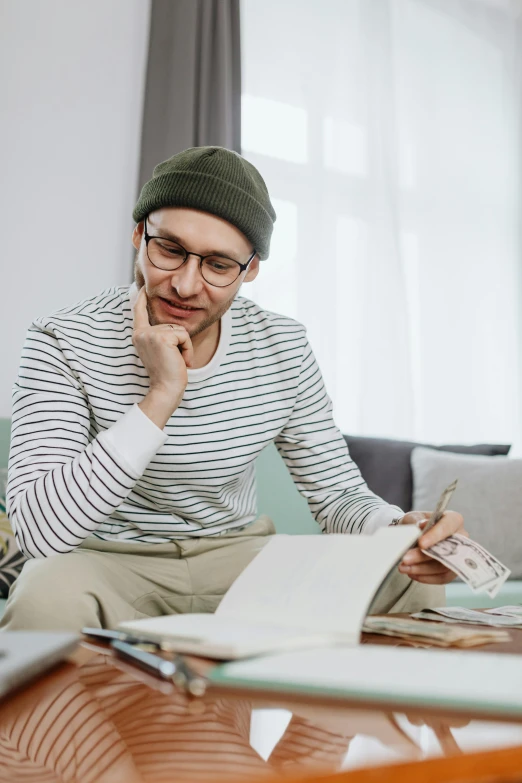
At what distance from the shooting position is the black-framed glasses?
4.49 feet

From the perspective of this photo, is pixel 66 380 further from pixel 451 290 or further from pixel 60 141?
pixel 451 290

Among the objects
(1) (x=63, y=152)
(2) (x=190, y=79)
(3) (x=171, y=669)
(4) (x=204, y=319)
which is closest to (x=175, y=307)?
(4) (x=204, y=319)

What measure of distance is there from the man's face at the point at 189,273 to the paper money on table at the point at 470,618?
0.65m

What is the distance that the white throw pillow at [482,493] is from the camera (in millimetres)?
2508

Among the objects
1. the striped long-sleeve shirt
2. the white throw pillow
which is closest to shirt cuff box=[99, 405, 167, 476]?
the striped long-sleeve shirt

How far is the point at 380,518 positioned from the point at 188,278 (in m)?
0.52

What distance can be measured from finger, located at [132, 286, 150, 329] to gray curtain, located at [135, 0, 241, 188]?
1.65 meters

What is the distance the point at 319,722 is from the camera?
1.73 ft

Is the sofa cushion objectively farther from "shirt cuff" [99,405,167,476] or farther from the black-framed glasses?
"shirt cuff" [99,405,167,476]

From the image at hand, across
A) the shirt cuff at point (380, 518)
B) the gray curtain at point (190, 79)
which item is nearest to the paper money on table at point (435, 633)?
the shirt cuff at point (380, 518)

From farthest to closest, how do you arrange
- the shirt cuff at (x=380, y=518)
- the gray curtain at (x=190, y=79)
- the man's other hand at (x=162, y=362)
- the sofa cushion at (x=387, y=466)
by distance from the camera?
the gray curtain at (x=190, y=79)
the sofa cushion at (x=387, y=466)
the shirt cuff at (x=380, y=518)
the man's other hand at (x=162, y=362)

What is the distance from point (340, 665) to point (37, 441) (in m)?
0.76

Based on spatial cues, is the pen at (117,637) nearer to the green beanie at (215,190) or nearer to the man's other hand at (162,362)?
the man's other hand at (162,362)

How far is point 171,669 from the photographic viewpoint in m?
0.61
